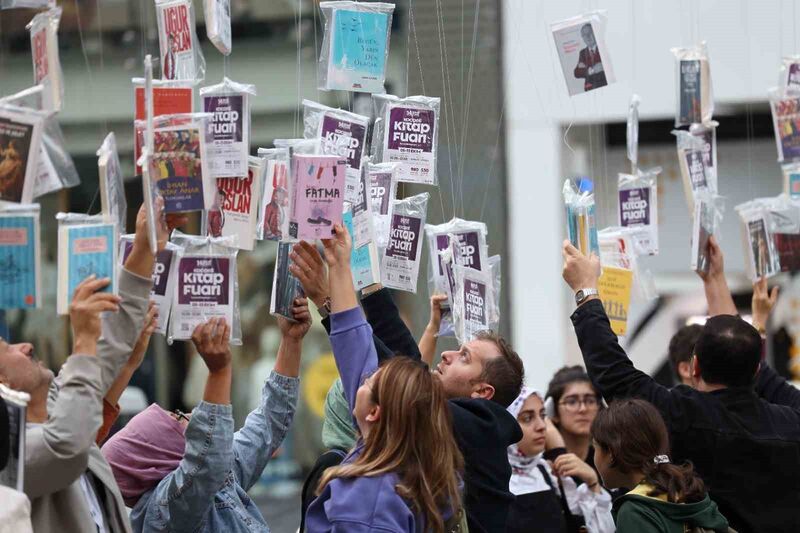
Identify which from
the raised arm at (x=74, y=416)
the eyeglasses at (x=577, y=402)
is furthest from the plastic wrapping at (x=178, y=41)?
the eyeglasses at (x=577, y=402)

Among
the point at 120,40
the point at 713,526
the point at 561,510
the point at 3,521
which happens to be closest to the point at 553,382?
the point at 561,510

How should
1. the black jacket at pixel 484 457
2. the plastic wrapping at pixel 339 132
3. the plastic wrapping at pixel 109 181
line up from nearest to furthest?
1. the plastic wrapping at pixel 109 181
2. the black jacket at pixel 484 457
3. the plastic wrapping at pixel 339 132

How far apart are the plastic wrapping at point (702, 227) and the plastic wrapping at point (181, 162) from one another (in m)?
2.15

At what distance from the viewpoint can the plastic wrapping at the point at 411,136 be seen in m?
3.84

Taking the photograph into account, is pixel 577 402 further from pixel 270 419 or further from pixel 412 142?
pixel 270 419

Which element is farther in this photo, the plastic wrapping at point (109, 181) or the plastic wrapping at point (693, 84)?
the plastic wrapping at point (693, 84)

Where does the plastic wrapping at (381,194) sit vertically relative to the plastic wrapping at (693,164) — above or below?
below

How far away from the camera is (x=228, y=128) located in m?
3.18

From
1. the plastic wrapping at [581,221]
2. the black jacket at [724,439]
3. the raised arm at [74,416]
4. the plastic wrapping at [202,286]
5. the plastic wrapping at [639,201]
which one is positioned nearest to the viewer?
the raised arm at [74,416]

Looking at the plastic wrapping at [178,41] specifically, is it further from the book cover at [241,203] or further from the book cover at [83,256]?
the book cover at [83,256]

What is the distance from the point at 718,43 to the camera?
7457mm

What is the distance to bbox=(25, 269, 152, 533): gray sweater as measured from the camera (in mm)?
2504

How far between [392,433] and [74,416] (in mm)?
703

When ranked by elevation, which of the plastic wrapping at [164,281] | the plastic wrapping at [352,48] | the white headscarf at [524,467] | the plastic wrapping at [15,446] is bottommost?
the white headscarf at [524,467]
